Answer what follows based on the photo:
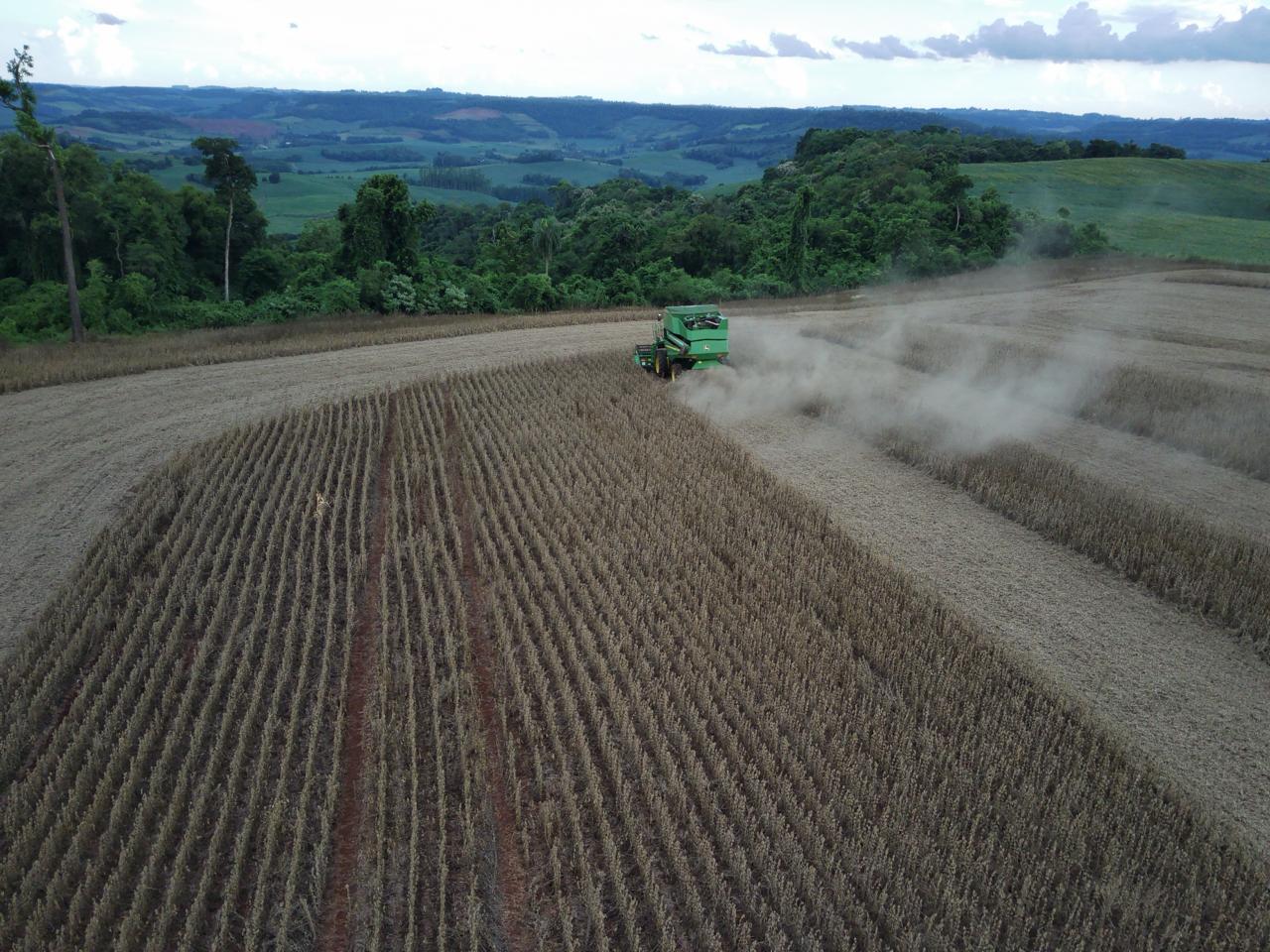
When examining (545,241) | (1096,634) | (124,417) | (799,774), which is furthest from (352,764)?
(545,241)

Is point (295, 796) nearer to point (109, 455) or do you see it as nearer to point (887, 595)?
point (887, 595)

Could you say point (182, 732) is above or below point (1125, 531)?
below

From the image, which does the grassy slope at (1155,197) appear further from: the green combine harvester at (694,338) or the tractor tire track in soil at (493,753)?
the tractor tire track in soil at (493,753)

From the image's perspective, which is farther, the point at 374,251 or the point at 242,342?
the point at 374,251

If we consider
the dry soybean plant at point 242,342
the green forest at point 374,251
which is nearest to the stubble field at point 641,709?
the dry soybean plant at point 242,342

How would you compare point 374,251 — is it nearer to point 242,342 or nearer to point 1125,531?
point 242,342

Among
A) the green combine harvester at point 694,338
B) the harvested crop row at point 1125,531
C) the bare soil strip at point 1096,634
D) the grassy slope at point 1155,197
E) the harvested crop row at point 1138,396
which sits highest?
the grassy slope at point 1155,197

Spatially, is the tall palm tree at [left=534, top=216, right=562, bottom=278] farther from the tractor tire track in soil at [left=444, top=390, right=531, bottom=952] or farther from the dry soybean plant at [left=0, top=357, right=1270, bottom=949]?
the dry soybean plant at [left=0, top=357, right=1270, bottom=949]
